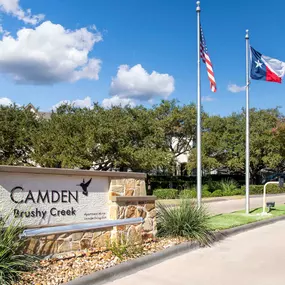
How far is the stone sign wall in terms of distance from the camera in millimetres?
5617

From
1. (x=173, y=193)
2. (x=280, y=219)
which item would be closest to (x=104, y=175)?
(x=280, y=219)

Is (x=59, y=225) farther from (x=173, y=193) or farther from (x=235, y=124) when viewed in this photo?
(x=235, y=124)

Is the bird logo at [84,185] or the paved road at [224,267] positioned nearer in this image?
the paved road at [224,267]

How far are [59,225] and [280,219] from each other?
10030 millimetres

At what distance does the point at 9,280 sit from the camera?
467 centimetres

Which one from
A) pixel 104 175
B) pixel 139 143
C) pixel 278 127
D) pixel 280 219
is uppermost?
pixel 278 127

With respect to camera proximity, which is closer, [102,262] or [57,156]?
A: [102,262]

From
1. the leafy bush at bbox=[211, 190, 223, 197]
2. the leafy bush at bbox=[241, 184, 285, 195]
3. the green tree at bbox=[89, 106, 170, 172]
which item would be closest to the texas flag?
the green tree at bbox=[89, 106, 170, 172]

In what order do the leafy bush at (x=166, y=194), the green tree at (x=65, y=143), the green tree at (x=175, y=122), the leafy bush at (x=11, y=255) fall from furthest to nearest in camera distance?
1. the green tree at (x=175, y=122)
2. the leafy bush at (x=166, y=194)
3. the green tree at (x=65, y=143)
4. the leafy bush at (x=11, y=255)

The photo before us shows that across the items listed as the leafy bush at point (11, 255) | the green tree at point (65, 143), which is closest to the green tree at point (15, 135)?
Result: the green tree at point (65, 143)

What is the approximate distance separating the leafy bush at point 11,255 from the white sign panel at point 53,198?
29cm

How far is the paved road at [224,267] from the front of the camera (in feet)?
19.1

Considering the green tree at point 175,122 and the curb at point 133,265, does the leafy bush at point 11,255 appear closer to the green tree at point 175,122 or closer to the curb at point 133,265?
the curb at point 133,265

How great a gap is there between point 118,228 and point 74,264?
1388mm
